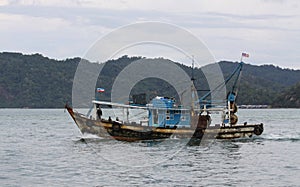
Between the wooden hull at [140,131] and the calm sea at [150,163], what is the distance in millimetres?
707

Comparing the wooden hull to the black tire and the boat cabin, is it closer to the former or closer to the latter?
the black tire

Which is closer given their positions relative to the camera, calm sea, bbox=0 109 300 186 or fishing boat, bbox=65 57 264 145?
calm sea, bbox=0 109 300 186

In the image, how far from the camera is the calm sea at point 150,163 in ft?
115

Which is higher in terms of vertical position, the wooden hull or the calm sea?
the wooden hull

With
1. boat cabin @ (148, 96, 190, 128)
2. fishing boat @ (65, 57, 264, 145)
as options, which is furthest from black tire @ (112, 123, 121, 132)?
boat cabin @ (148, 96, 190, 128)

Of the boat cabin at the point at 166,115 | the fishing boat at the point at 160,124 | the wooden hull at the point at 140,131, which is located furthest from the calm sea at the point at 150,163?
the boat cabin at the point at 166,115

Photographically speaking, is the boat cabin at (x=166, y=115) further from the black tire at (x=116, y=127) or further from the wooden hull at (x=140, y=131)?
the black tire at (x=116, y=127)

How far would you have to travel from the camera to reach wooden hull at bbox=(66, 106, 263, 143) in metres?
55.7

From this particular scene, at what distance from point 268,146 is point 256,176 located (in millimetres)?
19939

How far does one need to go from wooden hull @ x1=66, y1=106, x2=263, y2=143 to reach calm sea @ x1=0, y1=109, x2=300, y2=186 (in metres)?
0.71

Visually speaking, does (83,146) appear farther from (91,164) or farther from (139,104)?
(91,164)

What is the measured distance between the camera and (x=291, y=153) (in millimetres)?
50375

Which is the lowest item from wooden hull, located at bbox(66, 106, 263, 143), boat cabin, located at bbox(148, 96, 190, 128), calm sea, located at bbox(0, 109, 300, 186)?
calm sea, located at bbox(0, 109, 300, 186)

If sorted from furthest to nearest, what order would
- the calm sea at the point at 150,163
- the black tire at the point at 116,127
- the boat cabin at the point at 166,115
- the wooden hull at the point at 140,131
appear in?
the boat cabin at the point at 166,115 < the wooden hull at the point at 140,131 < the black tire at the point at 116,127 < the calm sea at the point at 150,163
